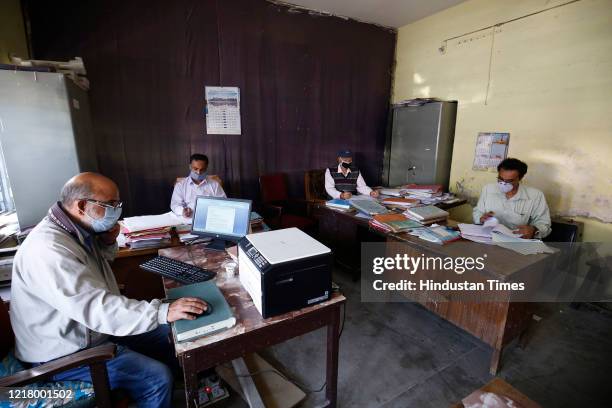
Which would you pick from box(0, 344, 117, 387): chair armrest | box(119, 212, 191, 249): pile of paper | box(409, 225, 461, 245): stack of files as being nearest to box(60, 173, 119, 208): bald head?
box(0, 344, 117, 387): chair armrest

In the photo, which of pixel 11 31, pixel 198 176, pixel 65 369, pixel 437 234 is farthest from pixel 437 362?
pixel 11 31

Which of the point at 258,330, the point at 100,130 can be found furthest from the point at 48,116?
the point at 258,330

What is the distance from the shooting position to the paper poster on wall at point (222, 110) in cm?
333

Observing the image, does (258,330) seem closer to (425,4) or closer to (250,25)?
(250,25)

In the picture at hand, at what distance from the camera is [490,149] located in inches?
134

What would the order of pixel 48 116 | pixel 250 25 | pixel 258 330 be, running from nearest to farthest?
pixel 258 330, pixel 48 116, pixel 250 25

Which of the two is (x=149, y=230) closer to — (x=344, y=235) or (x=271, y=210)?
(x=271, y=210)

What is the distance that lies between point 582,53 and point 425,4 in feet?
5.56

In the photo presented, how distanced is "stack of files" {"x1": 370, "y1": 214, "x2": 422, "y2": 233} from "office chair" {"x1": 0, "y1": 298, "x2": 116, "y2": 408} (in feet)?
5.98

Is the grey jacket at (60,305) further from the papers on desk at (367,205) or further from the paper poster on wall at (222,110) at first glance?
the paper poster on wall at (222,110)

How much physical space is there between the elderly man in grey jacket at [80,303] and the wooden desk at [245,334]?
134mm

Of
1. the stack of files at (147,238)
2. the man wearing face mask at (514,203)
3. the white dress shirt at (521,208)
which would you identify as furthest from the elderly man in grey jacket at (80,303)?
the white dress shirt at (521,208)

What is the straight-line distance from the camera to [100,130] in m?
2.87

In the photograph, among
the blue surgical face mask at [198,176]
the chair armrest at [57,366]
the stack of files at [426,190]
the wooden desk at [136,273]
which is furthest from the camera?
the stack of files at [426,190]
